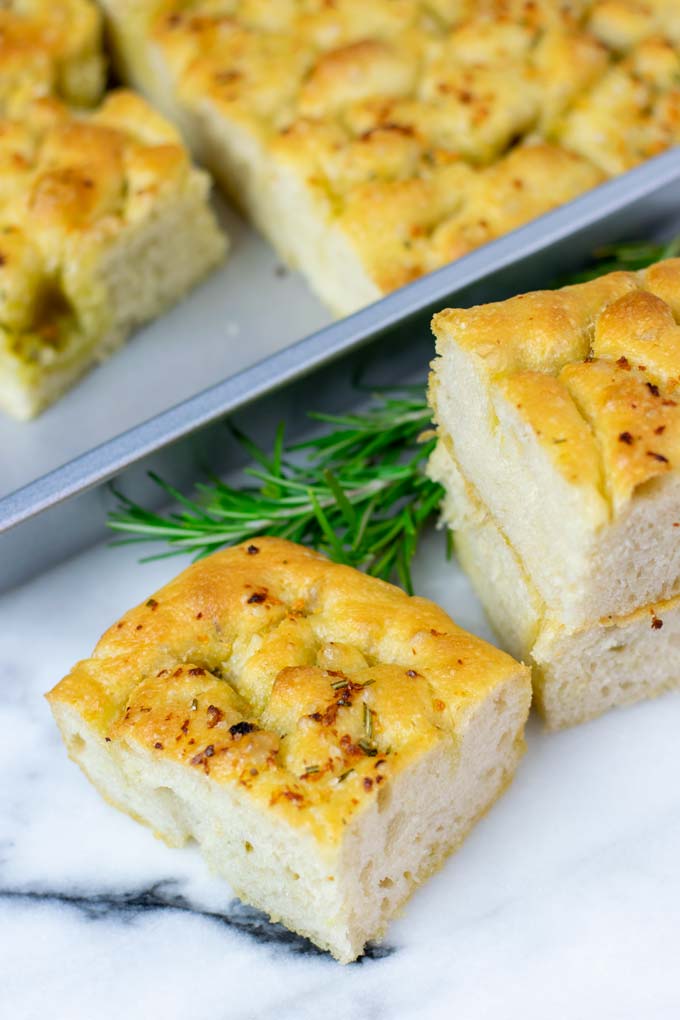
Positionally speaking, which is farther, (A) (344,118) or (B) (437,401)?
(A) (344,118)

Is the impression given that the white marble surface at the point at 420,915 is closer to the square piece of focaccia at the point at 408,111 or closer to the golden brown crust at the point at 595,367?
the golden brown crust at the point at 595,367

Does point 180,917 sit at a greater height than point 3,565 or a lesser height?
lesser

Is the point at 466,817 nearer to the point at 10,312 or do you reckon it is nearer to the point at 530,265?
the point at 530,265

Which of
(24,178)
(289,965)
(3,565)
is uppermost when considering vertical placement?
(24,178)

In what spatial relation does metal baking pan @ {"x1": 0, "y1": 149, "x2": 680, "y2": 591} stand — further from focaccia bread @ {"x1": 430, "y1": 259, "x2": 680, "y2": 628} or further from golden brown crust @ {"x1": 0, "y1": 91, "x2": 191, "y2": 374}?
focaccia bread @ {"x1": 430, "y1": 259, "x2": 680, "y2": 628}

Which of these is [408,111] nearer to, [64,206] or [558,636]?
[64,206]

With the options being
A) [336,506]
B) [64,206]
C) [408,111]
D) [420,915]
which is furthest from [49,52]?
[420,915]

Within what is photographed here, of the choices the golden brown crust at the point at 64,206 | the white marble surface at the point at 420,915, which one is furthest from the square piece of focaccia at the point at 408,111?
the white marble surface at the point at 420,915

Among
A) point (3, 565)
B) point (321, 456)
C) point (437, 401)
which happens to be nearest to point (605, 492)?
point (437, 401)
